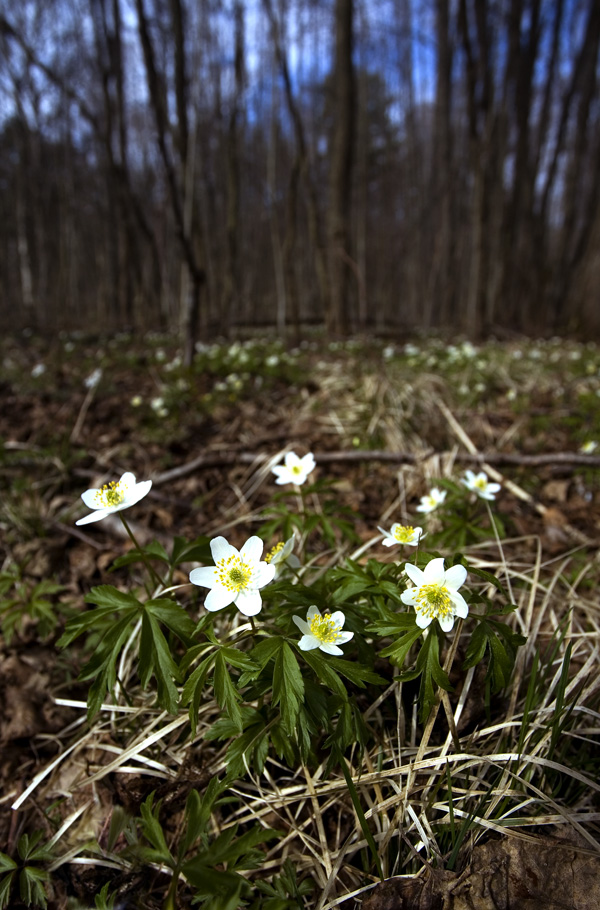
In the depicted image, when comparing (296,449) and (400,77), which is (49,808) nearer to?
(296,449)

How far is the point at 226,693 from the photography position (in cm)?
113

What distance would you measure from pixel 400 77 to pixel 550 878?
25.0 m

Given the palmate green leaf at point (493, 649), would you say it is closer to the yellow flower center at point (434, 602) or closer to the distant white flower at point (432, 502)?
the yellow flower center at point (434, 602)

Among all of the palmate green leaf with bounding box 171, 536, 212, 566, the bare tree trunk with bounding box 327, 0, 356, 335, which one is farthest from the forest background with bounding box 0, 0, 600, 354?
the palmate green leaf with bounding box 171, 536, 212, 566

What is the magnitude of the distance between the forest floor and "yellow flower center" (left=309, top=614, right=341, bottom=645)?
1.19 ft

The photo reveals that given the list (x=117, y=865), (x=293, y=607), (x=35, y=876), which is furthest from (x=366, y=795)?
(x=35, y=876)

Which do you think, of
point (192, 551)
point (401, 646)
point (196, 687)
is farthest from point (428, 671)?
point (192, 551)

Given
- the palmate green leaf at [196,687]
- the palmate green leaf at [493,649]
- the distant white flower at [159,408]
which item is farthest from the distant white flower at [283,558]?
the distant white flower at [159,408]

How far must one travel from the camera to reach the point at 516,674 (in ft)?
4.81

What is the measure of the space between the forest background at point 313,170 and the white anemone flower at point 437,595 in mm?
3490

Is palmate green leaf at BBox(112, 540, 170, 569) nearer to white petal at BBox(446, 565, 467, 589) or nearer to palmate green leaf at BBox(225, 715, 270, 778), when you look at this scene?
palmate green leaf at BBox(225, 715, 270, 778)

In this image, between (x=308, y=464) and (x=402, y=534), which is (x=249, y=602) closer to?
(x=402, y=534)

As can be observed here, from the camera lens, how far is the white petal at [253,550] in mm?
1256

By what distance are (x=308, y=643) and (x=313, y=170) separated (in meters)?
22.5
